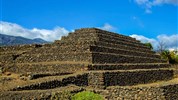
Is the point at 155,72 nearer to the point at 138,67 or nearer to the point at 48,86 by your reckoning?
the point at 138,67

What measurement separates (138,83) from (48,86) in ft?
28.0

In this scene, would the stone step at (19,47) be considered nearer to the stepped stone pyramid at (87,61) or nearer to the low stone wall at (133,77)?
the stepped stone pyramid at (87,61)

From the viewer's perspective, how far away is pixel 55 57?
74.2 ft

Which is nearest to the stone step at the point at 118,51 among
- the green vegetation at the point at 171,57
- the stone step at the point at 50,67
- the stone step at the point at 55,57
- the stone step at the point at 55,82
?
the stone step at the point at 55,57

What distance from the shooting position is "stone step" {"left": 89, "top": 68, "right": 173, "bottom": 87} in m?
19.0

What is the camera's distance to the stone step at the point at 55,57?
2129cm

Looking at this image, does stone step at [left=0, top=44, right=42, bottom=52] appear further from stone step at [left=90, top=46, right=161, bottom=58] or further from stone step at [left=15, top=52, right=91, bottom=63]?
stone step at [left=90, top=46, right=161, bottom=58]

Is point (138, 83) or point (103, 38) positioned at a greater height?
point (103, 38)

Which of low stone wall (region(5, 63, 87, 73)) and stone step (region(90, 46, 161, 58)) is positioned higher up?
stone step (region(90, 46, 161, 58))

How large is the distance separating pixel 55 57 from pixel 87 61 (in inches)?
106

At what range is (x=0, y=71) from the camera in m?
22.3

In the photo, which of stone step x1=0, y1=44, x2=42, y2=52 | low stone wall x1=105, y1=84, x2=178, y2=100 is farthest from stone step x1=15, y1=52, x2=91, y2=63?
low stone wall x1=105, y1=84, x2=178, y2=100

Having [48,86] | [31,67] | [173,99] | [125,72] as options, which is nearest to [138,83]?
[125,72]

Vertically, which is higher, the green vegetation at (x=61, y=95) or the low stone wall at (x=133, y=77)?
the low stone wall at (x=133, y=77)
